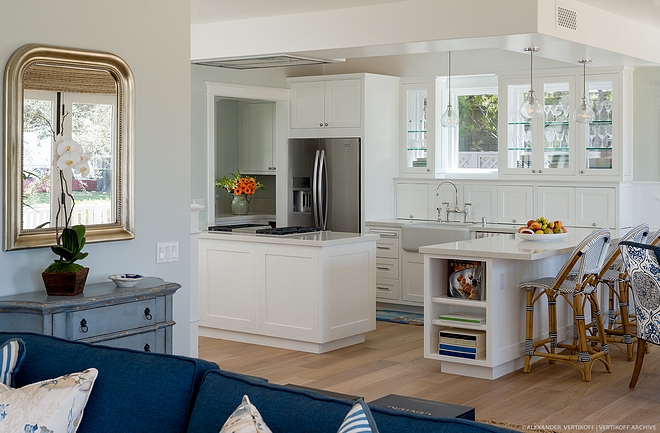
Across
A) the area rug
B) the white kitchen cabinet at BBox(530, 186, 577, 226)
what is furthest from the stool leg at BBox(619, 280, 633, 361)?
the area rug

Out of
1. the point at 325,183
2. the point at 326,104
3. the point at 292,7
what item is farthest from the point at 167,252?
the point at 326,104

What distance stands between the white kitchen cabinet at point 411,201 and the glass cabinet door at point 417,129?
0.71ft

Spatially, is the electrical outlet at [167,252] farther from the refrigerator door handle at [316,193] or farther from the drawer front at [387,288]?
the refrigerator door handle at [316,193]

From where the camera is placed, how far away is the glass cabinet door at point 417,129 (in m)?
7.98

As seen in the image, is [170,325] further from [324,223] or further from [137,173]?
[324,223]

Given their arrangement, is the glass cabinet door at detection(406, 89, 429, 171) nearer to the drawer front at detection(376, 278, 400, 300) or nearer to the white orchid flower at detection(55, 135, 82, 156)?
the drawer front at detection(376, 278, 400, 300)

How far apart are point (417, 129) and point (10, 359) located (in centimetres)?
620

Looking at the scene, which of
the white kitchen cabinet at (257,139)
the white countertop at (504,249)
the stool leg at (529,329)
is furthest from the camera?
the white kitchen cabinet at (257,139)

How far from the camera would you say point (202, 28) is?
6547mm

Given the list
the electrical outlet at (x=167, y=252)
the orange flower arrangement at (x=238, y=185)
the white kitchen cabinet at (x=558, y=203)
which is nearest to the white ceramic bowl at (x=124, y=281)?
the electrical outlet at (x=167, y=252)

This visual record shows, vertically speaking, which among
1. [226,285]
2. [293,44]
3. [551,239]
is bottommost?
[226,285]

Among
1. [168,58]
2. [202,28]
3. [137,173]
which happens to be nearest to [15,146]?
[137,173]

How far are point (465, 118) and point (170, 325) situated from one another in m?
5.13

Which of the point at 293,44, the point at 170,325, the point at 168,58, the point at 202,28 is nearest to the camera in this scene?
the point at 170,325
